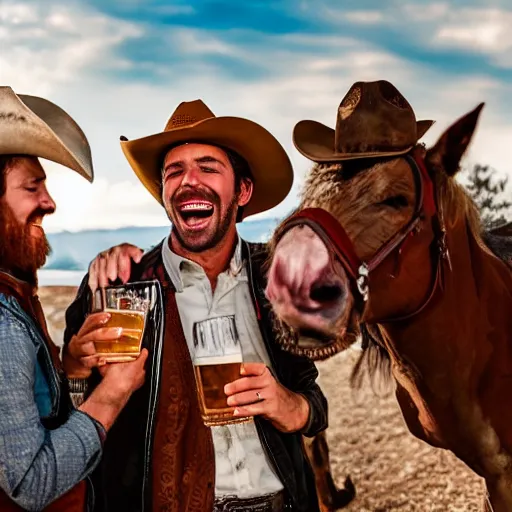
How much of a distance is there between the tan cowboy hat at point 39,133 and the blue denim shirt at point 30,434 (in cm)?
56

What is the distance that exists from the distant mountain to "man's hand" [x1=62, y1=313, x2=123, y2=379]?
72 cm

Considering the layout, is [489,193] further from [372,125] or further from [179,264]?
[179,264]

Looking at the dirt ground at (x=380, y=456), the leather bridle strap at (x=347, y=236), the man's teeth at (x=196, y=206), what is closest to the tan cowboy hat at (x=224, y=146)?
the man's teeth at (x=196, y=206)

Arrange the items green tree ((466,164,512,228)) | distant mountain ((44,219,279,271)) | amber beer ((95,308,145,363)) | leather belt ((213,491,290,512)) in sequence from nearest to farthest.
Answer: amber beer ((95,308,145,363)), leather belt ((213,491,290,512)), distant mountain ((44,219,279,271)), green tree ((466,164,512,228))

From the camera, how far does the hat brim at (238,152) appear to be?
8.54 feet

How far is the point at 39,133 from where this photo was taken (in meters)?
2.27

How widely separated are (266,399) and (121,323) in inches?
23.9

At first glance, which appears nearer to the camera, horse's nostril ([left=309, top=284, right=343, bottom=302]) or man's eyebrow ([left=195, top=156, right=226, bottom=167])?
horse's nostril ([left=309, top=284, right=343, bottom=302])

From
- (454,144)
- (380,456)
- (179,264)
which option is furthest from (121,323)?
(380,456)

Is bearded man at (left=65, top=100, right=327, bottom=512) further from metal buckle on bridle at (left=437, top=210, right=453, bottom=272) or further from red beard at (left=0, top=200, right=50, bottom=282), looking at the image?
metal buckle on bridle at (left=437, top=210, right=453, bottom=272)

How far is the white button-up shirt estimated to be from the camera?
2.56m

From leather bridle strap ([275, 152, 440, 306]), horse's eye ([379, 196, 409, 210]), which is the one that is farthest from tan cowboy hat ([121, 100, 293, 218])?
horse's eye ([379, 196, 409, 210])

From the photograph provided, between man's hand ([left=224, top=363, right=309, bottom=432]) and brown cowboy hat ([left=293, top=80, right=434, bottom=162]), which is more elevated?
brown cowboy hat ([left=293, top=80, right=434, bottom=162])

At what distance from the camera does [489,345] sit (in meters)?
2.49
